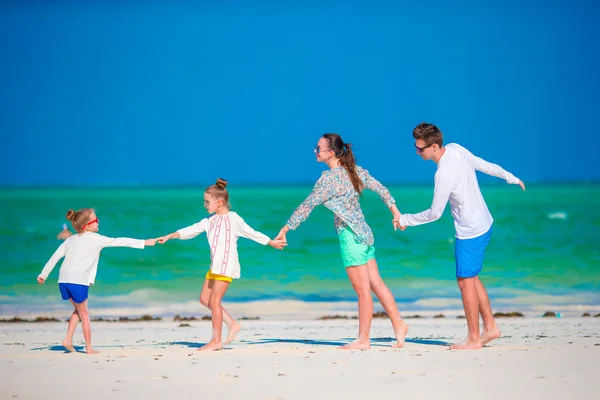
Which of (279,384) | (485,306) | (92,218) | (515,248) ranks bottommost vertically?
(279,384)

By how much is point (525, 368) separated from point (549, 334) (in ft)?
6.70

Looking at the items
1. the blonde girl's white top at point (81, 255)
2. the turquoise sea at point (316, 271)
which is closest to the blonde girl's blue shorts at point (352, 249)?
the turquoise sea at point (316, 271)

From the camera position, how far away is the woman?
647 cm

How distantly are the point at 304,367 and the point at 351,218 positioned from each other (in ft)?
4.04

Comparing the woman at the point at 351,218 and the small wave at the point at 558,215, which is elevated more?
the small wave at the point at 558,215

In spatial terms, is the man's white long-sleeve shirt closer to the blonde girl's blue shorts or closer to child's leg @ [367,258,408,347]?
the blonde girl's blue shorts

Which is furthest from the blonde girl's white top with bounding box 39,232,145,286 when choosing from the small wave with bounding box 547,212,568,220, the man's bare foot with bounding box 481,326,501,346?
the small wave with bounding box 547,212,568,220

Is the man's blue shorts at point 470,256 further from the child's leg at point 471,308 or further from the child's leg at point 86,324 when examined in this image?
the child's leg at point 86,324

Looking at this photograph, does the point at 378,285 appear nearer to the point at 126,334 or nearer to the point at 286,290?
the point at 126,334

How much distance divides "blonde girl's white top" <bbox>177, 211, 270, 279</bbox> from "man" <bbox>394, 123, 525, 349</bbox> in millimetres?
1125

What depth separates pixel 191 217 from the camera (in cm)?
3566

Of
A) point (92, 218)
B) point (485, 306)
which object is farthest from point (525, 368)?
point (92, 218)

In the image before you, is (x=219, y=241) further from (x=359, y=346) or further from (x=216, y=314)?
(x=359, y=346)

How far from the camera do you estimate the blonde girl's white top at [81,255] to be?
636 centimetres
